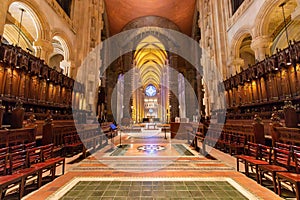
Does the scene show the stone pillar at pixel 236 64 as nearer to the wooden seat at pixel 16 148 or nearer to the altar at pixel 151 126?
the altar at pixel 151 126

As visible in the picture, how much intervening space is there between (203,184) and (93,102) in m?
11.0

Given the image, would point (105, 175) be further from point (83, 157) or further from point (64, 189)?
point (83, 157)

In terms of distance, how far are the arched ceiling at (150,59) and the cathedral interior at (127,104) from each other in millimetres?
4519

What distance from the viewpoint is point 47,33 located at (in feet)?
26.4

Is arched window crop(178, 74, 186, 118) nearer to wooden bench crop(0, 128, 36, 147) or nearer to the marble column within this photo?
the marble column

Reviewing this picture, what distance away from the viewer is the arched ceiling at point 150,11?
1794cm

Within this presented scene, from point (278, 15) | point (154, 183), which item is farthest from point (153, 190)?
point (278, 15)

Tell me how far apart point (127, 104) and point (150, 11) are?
12.2 metres

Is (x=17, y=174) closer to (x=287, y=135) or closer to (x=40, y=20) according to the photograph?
(x=287, y=135)

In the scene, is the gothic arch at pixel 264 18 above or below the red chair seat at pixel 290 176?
above

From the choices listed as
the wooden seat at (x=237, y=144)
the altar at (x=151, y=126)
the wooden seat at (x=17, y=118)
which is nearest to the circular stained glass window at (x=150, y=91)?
the altar at (x=151, y=126)

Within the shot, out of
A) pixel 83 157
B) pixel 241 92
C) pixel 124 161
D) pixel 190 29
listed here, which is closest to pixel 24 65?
pixel 83 157

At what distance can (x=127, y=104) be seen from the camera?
2014 cm

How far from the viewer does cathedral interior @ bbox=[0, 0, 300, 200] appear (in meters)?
2.57
